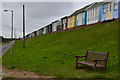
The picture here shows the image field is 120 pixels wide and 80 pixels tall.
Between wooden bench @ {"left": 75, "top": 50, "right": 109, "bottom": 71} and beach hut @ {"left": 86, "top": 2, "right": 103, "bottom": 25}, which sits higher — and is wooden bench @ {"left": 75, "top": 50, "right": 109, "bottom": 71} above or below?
below

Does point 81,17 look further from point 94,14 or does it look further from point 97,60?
point 97,60

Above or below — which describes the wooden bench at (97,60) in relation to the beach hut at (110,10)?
below

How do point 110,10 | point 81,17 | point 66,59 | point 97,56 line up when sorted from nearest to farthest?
point 97,56 < point 66,59 < point 110,10 < point 81,17

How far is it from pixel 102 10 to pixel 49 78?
26241mm

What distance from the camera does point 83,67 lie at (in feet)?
28.5

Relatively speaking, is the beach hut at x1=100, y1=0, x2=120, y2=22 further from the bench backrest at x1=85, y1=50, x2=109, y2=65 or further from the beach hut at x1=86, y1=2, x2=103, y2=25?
the bench backrest at x1=85, y1=50, x2=109, y2=65

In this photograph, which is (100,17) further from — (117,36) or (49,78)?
(49,78)

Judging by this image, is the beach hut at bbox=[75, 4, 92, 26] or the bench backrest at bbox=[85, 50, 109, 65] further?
the beach hut at bbox=[75, 4, 92, 26]

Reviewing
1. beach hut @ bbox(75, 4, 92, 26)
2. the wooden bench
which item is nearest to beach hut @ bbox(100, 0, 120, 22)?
beach hut @ bbox(75, 4, 92, 26)

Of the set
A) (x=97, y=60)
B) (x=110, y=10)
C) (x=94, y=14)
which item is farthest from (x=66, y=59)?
(x=94, y=14)

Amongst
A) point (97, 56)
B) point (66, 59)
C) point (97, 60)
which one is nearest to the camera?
point (97, 60)

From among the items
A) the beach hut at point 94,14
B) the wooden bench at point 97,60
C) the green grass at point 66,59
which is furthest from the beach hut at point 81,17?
the wooden bench at point 97,60

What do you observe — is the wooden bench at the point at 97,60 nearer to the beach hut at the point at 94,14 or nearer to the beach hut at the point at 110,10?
the beach hut at the point at 110,10

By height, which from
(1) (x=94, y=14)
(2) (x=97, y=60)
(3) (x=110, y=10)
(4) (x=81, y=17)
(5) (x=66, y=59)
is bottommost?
(5) (x=66, y=59)
